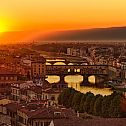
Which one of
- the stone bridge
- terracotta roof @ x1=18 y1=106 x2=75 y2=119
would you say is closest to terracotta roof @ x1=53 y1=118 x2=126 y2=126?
terracotta roof @ x1=18 y1=106 x2=75 y2=119

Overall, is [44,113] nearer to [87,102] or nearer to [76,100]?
[87,102]

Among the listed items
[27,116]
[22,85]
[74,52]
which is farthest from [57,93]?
[74,52]

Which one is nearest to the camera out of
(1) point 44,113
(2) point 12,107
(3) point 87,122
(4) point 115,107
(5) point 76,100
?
(3) point 87,122

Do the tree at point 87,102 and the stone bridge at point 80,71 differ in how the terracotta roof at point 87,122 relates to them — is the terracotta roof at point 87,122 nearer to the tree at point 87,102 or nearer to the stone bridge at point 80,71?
the tree at point 87,102

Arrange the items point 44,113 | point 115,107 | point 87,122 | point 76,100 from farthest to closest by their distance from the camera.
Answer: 1. point 76,100
2. point 115,107
3. point 44,113
4. point 87,122

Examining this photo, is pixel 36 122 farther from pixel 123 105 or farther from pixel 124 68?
pixel 124 68

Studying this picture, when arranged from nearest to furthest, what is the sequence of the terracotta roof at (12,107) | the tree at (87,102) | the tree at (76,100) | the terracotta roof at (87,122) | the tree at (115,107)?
the terracotta roof at (87,122) < the terracotta roof at (12,107) < the tree at (115,107) < the tree at (87,102) < the tree at (76,100)

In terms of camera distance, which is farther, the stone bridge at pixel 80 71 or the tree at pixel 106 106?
the stone bridge at pixel 80 71

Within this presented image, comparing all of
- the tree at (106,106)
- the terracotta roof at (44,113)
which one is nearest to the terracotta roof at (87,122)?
the terracotta roof at (44,113)

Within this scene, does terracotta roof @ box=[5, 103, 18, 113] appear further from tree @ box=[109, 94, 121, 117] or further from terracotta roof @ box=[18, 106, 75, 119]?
tree @ box=[109, 94, 121, 117]

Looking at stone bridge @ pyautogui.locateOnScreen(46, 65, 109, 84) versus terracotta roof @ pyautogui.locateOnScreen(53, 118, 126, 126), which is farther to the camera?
stone bridge @ pyautogui.locateOnScreen(46, 65, 109, 84)

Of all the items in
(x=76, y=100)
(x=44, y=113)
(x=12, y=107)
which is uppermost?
(x=44, y=113)

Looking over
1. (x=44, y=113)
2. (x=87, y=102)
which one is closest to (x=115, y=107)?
(x=87, y=102)
